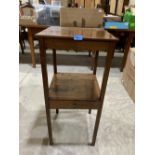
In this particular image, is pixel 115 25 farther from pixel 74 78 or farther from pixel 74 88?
pixel 74 88

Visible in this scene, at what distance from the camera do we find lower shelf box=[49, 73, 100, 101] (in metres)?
1.22

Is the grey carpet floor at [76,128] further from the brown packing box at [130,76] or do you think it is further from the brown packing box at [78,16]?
the brown packing box at [78,16]

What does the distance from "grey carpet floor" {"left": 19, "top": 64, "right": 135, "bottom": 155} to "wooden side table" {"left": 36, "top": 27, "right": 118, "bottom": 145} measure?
0.10 metres

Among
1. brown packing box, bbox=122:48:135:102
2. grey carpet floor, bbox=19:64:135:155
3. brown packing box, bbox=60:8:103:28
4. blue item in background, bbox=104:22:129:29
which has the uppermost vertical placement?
brown packing box, bbox=60:8:103:28

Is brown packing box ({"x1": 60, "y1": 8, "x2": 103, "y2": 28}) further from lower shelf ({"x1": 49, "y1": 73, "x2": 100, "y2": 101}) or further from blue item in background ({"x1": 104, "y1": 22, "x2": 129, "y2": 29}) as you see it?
lower shelf ({"x1": 49, "y1": 73, "x2": 100, "y2": 101})

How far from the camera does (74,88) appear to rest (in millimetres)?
1346

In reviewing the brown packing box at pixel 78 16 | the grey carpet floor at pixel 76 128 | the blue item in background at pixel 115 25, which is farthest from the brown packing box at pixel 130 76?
the brown packing box at pixel 78 16

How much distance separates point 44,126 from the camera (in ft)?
5.21

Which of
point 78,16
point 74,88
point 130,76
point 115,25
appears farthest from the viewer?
point 115,25

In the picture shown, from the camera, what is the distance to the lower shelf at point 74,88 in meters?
1.22

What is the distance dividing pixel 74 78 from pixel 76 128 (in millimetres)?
503

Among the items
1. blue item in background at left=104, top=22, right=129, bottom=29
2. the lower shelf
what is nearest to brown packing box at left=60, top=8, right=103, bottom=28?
blue item in background at left=104, top=22, right=129, bottom=29

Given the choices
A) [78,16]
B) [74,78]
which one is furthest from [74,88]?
[78,16]
